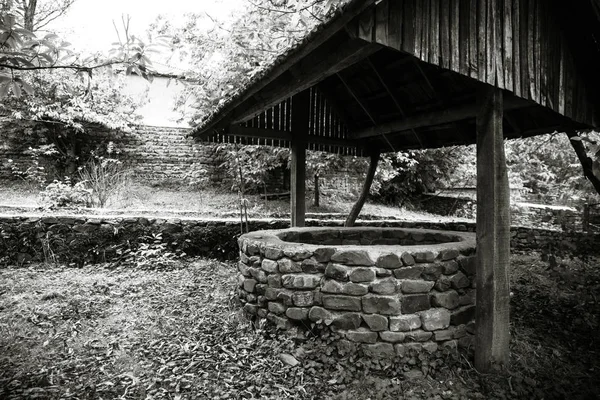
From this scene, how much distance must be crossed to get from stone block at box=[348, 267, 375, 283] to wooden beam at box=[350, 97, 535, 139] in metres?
1.72

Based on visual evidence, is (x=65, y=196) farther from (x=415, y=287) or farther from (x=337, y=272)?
(x=415, y=287)

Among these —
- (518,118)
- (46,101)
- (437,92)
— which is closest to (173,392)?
(437,92)

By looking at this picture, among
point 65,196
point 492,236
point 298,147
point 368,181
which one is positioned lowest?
point 492,236

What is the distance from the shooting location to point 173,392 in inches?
112

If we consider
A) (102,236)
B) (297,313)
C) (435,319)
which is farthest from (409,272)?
(102,236)

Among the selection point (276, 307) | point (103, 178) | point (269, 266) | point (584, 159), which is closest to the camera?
point (276, 307)

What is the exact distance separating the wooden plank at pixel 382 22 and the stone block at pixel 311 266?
2.01m

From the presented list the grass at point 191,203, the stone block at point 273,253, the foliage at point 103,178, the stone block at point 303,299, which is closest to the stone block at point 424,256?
the stone block at point 303,299

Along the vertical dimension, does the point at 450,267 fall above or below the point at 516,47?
below

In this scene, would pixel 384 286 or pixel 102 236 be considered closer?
pixel 384 286

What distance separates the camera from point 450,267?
3.49 metres

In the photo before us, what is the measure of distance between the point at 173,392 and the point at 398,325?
1911 mm

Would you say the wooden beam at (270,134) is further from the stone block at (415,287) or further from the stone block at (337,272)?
the stone block at (415,287)

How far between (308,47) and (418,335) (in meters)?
2.60
